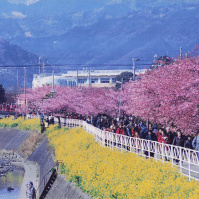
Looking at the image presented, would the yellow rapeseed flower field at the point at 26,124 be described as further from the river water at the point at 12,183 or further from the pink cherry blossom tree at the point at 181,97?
the pink cherry blossom tree at the point at 181,97

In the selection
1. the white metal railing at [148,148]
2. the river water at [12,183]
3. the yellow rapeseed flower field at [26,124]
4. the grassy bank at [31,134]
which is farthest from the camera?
the yellow rapeseed flower field at [26,124]

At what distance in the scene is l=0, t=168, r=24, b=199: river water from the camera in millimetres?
43122

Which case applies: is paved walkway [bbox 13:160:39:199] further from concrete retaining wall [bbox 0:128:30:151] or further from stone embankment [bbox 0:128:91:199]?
concrete retaining wall [bbox 0:128:30:151]

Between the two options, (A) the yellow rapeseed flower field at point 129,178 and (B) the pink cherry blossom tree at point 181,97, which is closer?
(A) the yellow rapeseed flower field at point 129,178

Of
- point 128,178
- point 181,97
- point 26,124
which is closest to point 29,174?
point 181,97

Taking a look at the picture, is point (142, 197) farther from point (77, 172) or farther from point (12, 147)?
point (12, 147)

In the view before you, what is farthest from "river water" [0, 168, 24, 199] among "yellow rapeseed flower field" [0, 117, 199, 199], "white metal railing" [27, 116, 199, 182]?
"yellow rapeseed flower field" [0, 117, 199, 199]

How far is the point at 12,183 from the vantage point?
5028cm

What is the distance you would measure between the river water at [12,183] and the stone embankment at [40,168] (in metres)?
1.06

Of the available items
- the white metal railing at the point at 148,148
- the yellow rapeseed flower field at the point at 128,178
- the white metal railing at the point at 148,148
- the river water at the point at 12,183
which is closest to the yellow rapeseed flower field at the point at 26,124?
the river water at the point at 12,183

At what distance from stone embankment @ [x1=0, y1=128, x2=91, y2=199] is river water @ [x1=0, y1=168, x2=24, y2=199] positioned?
1065 millimetres

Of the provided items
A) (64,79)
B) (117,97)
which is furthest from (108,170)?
(64,79)

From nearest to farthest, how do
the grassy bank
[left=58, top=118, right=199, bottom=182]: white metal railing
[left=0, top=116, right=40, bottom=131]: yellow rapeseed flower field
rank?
[left=58, top=118, right=199, bottom=182]: white metal railing, the grassy bank, [left=0, top=116, right=40, bottom=131]: yellow rapeseed flower field

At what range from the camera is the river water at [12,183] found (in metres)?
43.1
